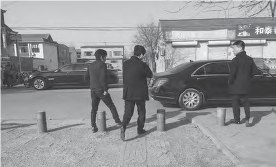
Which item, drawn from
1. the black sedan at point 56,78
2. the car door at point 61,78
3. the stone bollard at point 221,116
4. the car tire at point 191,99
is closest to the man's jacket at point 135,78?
the stone bollard at point 221,116

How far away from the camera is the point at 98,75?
3926 mm

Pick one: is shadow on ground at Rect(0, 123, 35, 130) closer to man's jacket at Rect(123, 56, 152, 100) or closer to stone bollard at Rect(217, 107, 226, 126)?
man's jacket at Rect(123, 56, 152, 100)

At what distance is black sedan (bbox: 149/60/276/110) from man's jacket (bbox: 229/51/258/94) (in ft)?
5.71

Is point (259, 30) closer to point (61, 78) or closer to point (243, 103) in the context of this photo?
point (243, 103)

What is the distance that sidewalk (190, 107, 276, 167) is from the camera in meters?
2.76

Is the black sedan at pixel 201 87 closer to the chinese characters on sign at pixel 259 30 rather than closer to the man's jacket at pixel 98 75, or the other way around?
the man's jacket at pixel 98 75

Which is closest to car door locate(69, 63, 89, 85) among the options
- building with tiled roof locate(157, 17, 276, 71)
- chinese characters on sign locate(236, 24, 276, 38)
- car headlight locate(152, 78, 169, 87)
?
car headlight locate(152, 78, 169, 87)

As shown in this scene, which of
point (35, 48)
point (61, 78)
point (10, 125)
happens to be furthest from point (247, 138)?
point (35, 48)

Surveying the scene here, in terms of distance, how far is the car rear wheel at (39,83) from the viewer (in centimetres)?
1088

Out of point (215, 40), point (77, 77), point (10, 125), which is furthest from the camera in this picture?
point (215, 40)

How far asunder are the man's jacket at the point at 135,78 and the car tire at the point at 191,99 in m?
2.53

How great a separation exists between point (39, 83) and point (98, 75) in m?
8.49

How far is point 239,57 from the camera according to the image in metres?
3.86

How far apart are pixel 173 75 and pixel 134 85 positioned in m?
2.58
